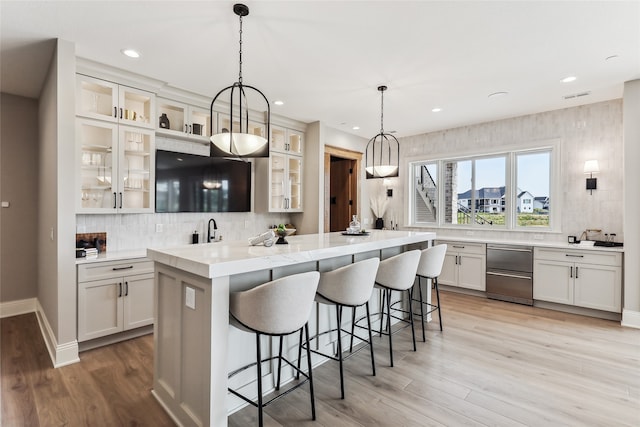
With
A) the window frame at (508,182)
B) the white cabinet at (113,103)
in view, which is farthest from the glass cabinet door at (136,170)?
the window frame at (508,182)

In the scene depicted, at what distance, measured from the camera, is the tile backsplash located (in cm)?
359

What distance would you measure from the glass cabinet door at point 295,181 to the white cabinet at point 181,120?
1.50m

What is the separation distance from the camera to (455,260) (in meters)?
5.23

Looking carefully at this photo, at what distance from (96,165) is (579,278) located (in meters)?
5.91

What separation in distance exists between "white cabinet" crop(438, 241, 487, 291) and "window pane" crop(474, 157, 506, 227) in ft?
2.54

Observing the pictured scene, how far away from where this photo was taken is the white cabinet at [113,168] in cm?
316

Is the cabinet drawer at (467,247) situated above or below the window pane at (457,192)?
below

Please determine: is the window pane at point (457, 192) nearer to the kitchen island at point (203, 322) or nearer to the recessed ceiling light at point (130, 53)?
the kitchen island at point (203, 322)

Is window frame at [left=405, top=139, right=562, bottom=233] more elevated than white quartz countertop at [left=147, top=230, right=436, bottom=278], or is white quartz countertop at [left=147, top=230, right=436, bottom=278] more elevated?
window frame at [left=405, top=139, right=562, bottom=233]

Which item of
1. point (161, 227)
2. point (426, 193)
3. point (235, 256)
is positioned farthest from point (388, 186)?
point (235, 256)

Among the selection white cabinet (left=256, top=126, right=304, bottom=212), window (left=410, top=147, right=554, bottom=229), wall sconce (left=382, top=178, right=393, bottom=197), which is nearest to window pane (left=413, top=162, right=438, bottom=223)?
window (left=410, top=147, right=554, bottom=229)

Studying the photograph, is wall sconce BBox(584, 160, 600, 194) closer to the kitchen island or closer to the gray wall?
the kitchen island

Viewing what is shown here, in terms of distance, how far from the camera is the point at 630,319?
3697 mm

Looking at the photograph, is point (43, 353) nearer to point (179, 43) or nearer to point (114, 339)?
point (114, 339)
